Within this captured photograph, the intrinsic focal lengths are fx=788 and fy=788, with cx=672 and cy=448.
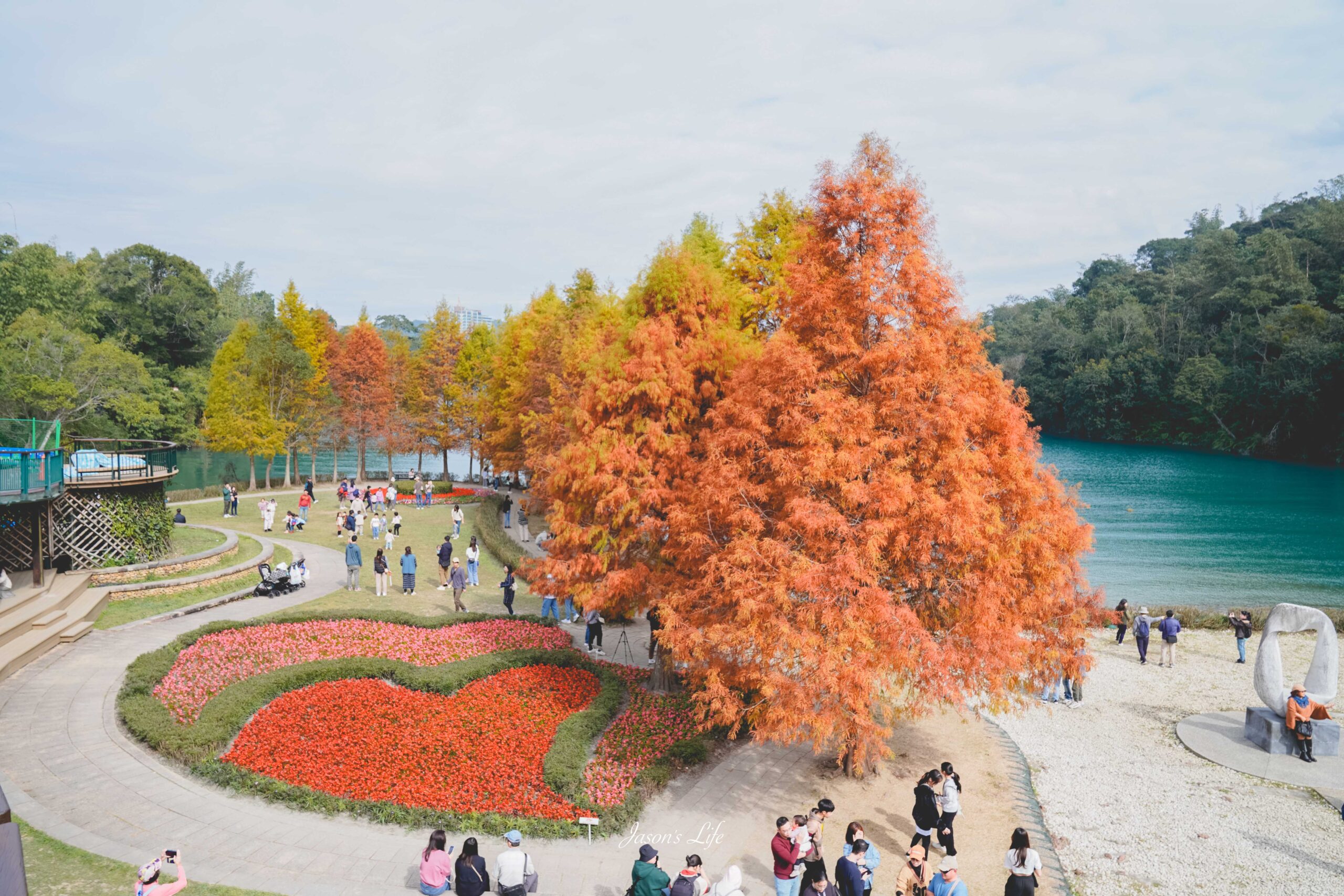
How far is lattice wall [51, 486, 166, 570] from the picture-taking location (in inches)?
840

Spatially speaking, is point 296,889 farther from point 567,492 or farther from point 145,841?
point 567,492

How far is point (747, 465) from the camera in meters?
13.2

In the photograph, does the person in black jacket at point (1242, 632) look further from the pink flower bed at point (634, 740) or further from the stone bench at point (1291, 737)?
the pink flower bed at point (634, 740)

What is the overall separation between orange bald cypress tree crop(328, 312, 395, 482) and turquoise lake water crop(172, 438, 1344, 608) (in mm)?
11342

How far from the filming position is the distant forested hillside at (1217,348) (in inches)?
2744

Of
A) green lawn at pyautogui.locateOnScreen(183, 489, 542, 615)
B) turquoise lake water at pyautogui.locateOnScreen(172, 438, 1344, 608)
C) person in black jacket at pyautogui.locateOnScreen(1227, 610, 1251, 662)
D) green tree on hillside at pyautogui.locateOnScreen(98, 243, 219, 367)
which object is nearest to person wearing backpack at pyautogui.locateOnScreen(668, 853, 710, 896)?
green lawn at pyautogui.locateOnScreen(183, 489, 542, 615)

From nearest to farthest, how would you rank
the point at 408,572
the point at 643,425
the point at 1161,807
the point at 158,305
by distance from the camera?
the point at 1161,807 → the point at 643,425 → the point at 408,572 → the point at 158,305

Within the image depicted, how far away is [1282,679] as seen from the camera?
639 inches

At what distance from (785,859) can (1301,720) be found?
12302mm

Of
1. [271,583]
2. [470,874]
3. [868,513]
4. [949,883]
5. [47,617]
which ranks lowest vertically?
[470,874]

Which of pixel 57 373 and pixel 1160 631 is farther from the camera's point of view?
pixel 57 373

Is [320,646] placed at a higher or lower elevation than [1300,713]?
higher

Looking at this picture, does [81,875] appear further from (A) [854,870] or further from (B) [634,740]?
(A) [854,870]

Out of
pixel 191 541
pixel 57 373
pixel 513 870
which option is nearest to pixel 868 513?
pixel 513 870
